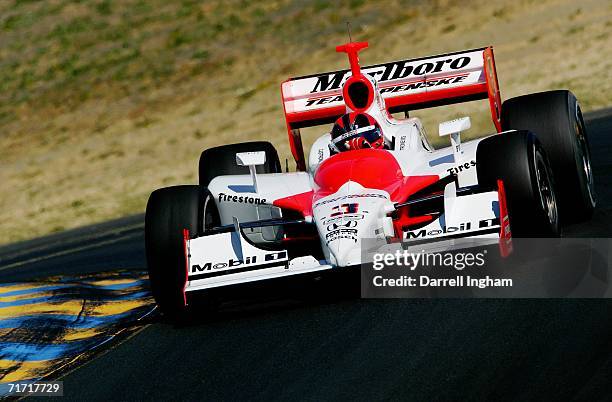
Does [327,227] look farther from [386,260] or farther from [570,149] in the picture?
[570,149]

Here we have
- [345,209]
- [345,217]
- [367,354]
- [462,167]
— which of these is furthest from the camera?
[462,167]

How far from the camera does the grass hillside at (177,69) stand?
950 inches

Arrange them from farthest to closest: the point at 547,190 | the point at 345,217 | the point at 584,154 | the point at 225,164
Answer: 1. the point at 225,164
2. the point at 584,154
3. the point at 547,190
4. the point at 345,217

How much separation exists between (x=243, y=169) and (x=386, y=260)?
355 centimetres

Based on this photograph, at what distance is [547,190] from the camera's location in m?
8.89

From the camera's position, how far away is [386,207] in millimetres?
8312

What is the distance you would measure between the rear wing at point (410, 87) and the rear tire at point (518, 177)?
247cm

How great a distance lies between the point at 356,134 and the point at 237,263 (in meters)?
1.95

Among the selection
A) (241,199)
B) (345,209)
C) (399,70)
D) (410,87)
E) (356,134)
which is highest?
(399,70)

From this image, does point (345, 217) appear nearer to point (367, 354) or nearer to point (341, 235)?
point (341, 235)

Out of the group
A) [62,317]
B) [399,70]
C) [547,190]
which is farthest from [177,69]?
[547,190]

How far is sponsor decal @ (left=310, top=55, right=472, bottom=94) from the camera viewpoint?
11273mm

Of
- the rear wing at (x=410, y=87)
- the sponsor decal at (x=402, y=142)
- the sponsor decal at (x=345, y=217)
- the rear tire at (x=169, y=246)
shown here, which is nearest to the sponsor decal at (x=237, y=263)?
the rear tire at (x=169, y=246)

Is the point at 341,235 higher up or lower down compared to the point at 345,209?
lower down
